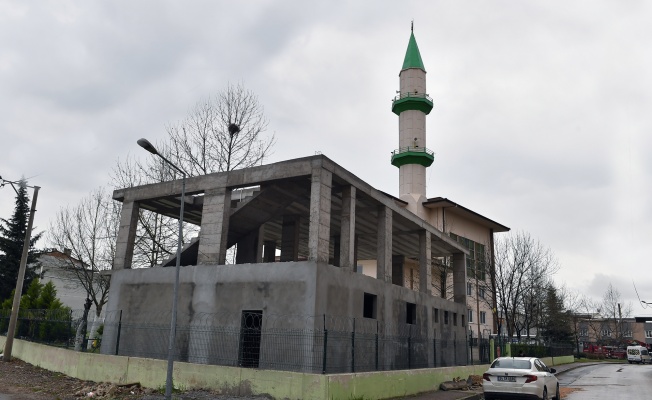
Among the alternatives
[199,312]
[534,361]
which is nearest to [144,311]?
[199,312]

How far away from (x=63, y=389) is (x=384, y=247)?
497 inches

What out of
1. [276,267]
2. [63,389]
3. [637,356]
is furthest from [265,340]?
[637,356]

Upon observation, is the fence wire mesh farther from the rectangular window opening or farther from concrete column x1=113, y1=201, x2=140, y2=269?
concrete column x1=113, y1=201, x2=140, y2=269

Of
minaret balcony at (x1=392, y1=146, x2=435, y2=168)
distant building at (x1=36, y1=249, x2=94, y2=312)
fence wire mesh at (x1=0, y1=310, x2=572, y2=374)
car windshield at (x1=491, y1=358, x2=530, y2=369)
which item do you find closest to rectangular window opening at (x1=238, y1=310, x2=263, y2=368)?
fence wire mesh at (x1=0, y1=310, x2=572, y2=374)

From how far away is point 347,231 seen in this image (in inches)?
703

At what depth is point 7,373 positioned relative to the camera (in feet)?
65.7

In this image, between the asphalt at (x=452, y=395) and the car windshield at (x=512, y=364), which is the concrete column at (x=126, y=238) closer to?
the asphalt at (x=452, y=395)

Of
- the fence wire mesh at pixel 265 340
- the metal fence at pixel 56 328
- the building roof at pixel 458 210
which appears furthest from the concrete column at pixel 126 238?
the building roof at pixel 458 210

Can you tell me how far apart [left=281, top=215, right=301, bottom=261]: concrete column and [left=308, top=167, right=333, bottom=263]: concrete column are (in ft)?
28.3

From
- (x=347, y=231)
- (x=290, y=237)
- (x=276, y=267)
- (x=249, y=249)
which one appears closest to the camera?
(x=276, y=267)

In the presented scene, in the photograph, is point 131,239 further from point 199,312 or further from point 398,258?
point 398,258

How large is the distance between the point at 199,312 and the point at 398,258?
19391 millimetres

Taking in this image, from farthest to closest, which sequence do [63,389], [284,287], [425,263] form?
[425,263], [63,389], [284,287]

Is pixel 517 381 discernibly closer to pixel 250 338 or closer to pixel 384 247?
pixel 384 247
